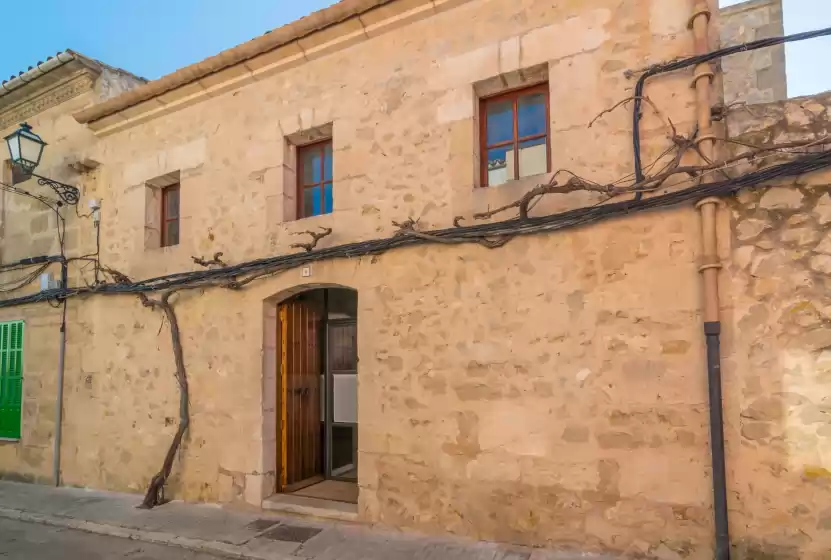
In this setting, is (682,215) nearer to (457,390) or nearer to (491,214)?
(491,214)

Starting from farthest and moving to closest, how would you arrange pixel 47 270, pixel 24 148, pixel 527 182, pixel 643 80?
pixel 47 270, pixel 24 148, pixel 527 182, pixel 643 80

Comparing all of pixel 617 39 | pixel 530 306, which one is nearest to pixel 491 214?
pixel 530 306

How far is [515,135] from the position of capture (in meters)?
4.66

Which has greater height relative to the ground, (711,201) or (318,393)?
(711,201)

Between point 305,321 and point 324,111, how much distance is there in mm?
2293

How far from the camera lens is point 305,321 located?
6270mm

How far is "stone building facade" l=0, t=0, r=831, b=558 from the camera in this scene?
3.56m

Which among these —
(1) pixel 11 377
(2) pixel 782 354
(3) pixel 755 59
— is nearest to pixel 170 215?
(1) pixel 11 377

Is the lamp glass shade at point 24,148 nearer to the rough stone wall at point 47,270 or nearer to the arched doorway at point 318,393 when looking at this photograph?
the rough stone wall at point 47,270

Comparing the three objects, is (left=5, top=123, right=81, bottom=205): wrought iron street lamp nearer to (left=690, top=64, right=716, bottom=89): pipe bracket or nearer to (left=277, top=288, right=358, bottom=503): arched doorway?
(left=277, top=288, right=358, bottom=503): arched doorway

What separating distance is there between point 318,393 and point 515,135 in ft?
12.1

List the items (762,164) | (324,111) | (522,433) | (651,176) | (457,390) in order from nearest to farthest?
(762,164)
(651,176)
(522,433)
(457,390)
(324,111)

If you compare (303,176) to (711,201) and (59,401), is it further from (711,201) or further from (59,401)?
(59,401)

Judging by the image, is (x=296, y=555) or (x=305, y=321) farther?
(x=305, y=321)
